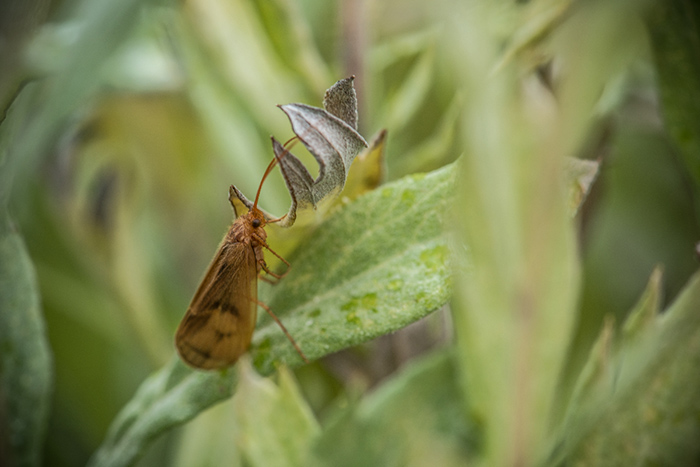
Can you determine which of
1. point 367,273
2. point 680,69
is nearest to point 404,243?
point 367,273

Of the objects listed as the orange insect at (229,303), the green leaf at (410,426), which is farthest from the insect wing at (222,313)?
the green leaf at (410,426)

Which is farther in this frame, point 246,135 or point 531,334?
point 246,135

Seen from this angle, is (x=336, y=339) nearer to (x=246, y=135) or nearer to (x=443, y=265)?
(x=443, y=265)

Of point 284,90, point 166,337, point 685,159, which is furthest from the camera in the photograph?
point 166,337

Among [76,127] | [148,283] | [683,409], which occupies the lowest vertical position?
[683,409]

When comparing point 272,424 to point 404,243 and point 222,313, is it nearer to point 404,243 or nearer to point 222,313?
point 222,313

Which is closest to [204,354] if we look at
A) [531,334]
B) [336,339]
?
[336,339]

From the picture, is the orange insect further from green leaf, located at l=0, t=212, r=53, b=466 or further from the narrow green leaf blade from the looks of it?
green leaf, located at l=0, t=212, r=53, b=466

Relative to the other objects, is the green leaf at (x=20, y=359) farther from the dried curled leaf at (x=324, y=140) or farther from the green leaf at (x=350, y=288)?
the dried curled leaf at (x=324, y=140)
